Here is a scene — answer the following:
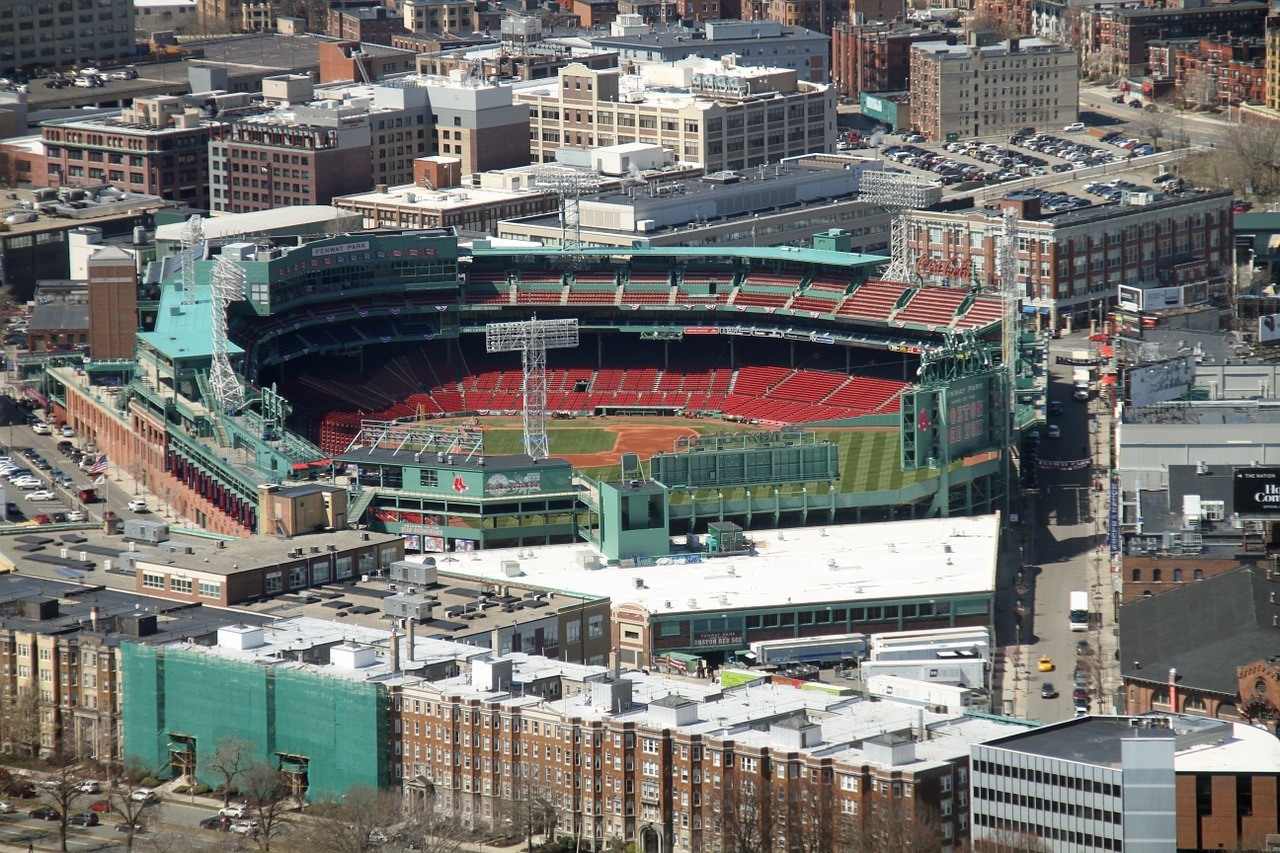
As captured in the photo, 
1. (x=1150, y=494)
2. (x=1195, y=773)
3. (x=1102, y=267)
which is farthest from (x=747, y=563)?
(x=1102, y=267)

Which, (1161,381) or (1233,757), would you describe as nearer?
(1233,757)

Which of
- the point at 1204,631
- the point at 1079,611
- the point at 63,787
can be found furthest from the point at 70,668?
the point at 1079,611

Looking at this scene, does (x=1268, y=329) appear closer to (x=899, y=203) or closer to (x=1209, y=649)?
(x=899, y=203)

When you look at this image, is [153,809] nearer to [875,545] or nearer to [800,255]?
[875,545]

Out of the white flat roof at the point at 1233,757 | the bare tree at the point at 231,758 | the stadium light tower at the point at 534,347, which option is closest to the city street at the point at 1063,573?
the white flat roof at the point at 1233,757

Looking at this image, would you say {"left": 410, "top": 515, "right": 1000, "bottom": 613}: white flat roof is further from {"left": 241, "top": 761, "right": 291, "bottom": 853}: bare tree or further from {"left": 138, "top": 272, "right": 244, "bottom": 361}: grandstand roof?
{"left": 138, "top": 272, "right": 244, "bottom": 361}: grandstand roof

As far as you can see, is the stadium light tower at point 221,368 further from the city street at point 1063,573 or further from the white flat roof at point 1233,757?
the white flat roof at point 1233,757
